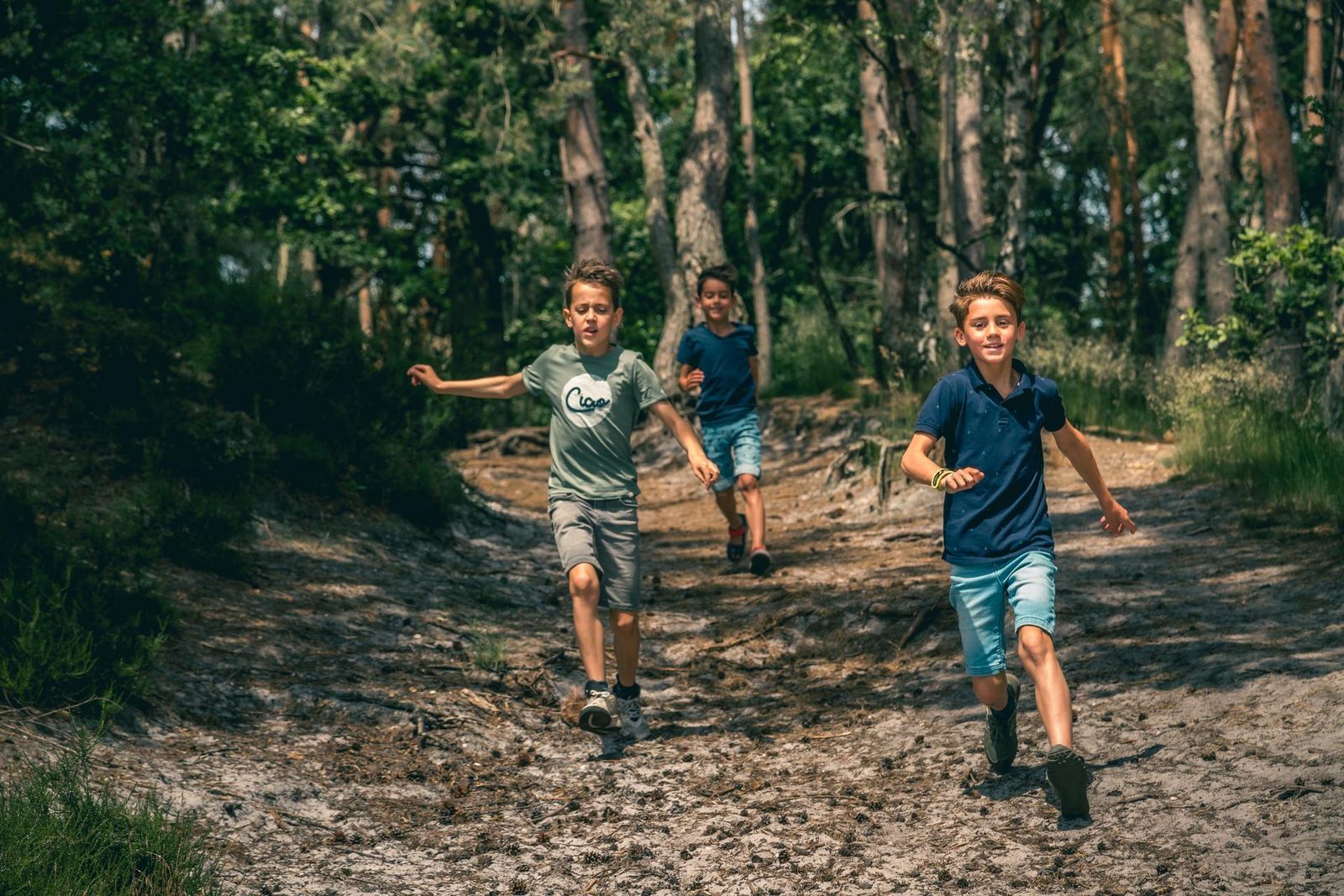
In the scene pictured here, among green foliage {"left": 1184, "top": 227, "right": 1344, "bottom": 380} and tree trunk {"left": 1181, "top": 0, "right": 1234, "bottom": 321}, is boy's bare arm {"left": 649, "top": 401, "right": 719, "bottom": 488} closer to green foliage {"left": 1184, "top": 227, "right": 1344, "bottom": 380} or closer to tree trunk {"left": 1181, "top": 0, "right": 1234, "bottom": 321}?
green foliage {"left": 1184, "top": 227, "right": 1344, "bottom": 380}

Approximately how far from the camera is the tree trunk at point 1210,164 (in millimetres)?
16656

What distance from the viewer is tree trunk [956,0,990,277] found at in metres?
15.5

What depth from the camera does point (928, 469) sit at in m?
4.82

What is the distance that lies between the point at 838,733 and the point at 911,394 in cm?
780

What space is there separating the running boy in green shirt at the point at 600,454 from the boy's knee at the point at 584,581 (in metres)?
0.02

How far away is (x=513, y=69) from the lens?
20234mm

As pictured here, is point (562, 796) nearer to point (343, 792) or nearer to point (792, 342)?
point (343, 792)

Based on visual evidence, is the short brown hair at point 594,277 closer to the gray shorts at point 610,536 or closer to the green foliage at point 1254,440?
the gray shorts at point 610,536

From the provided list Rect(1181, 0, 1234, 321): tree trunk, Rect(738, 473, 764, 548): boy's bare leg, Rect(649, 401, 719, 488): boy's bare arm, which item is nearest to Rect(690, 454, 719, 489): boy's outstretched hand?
Rect(649, 401, 719, 488): boy's bare arm

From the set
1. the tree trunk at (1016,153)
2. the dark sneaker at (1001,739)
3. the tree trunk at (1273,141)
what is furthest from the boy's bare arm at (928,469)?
the tree trunk at (1273,141)

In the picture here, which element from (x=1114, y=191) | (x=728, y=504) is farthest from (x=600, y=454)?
(x=1114, y=191)

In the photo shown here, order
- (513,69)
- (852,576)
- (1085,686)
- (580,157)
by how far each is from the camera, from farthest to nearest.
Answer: (513,69) < (580,157) < (852,576) < (1085,686)

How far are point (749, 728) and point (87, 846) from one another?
3.34 meters

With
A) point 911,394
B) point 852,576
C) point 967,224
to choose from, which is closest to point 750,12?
point 967,224
